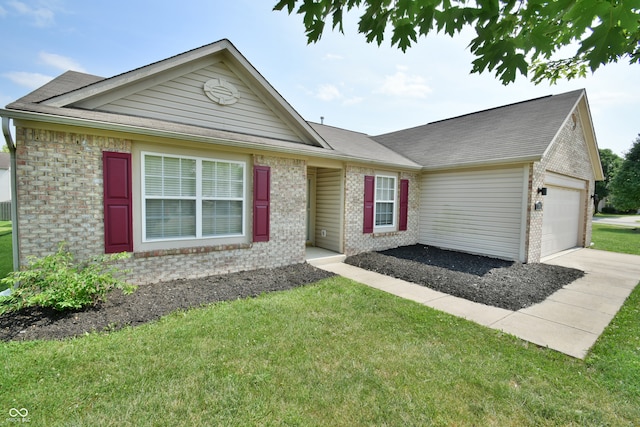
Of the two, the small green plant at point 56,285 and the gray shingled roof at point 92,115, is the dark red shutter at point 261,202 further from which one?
the small green plant at point 56,285

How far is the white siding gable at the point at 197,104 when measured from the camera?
215 inches

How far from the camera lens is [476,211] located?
8.91 m

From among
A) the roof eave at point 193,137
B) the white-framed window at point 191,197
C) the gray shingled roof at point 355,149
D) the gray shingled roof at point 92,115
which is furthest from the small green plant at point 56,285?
the gray shingled roof at point 355,149

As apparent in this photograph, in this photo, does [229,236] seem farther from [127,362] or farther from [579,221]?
[579,221]

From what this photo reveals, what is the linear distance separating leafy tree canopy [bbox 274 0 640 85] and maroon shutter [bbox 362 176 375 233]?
21.0 ft

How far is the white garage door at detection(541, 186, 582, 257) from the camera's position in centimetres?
908

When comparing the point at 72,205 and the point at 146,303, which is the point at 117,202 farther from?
the point at 146,303

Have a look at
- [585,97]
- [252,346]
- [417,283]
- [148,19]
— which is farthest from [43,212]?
[585,97]

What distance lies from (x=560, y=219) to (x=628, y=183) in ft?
61.9

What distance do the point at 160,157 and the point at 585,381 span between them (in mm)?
7021

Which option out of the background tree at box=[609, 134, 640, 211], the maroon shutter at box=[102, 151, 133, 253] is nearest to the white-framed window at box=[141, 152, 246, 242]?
the maroon shutter at box=[102, 151, 133, 253]

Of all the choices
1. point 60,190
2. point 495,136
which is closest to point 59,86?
point 60,190

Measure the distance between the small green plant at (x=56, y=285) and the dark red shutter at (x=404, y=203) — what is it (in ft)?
26.7

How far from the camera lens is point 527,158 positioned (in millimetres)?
7418
